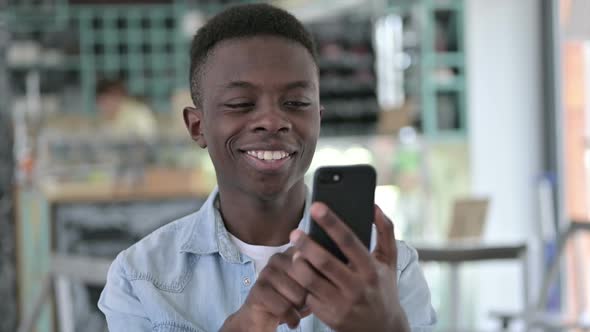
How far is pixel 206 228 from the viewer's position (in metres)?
1.00

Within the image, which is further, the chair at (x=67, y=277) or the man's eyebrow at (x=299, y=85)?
the chair at (x=67, y=277)

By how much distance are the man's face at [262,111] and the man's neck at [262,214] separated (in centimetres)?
3

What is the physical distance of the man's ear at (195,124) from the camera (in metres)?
1.02

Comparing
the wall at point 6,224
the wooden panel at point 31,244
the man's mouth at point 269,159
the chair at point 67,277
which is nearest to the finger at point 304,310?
the man's mouth at point 269,159

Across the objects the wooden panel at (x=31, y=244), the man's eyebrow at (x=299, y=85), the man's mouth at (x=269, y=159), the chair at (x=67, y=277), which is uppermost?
the man's eyebrow at (x=299, y=85)

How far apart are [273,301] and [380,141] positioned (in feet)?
16.0

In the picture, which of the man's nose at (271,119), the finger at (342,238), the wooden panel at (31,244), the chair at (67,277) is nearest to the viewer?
the finger at (342,238)

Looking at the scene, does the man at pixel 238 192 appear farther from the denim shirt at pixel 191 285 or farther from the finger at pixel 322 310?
the finger at pixel 322 310

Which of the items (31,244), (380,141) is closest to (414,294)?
(31,244)

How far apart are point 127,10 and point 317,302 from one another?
24.3 ft

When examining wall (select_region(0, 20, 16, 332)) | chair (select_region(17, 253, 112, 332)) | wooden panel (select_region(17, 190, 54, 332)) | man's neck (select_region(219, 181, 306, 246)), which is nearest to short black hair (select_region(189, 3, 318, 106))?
man's neck (select_region(219, 181, 306, 246))

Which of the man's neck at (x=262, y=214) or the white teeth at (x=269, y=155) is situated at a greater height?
the white teeth at (x=269, y=155)

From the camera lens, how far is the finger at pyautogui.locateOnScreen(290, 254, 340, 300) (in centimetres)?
71

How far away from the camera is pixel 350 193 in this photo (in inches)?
30.6
